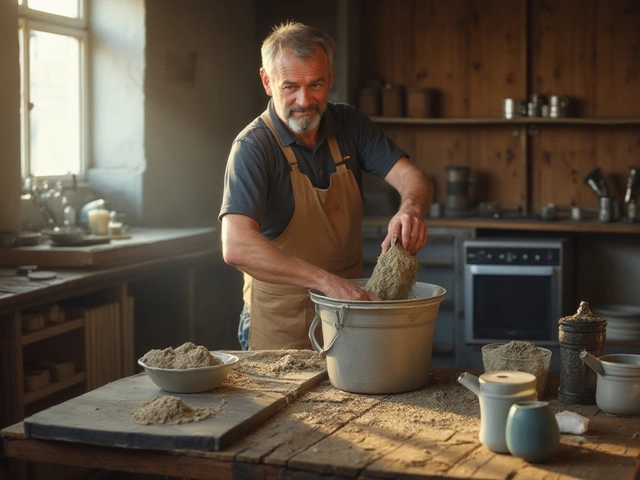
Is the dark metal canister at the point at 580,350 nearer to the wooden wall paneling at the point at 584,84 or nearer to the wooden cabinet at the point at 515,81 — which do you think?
the wooden cabinet at the point at 515,81

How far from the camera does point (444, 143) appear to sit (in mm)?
5949

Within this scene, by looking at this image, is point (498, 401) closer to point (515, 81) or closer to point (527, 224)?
point (527, 224)

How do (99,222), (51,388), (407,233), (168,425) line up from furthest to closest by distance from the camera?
(99,222), (51,388), (407,233), (168,425)

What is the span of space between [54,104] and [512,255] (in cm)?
261

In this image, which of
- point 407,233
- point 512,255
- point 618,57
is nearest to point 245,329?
point 407,233

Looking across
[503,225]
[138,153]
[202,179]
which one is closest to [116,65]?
[138,153]

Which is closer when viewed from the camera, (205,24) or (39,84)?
(39,84)

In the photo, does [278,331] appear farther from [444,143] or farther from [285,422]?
[444,143]

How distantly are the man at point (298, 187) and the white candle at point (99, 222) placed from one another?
1.52 metres

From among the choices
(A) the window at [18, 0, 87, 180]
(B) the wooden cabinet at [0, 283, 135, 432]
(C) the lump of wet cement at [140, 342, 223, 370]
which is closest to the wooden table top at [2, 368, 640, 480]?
(C) the lump of wet cement at [140, 342, 223, 370]

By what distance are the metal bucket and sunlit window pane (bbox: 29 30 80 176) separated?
2837 millimetres

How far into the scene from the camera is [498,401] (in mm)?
1807

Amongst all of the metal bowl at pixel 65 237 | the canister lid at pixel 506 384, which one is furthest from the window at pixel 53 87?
the canister lid at pixel 506 384

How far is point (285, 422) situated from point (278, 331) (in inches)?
39.1
